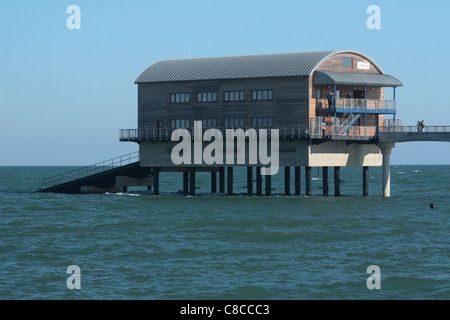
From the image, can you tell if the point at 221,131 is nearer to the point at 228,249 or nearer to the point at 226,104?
the point at 226,104

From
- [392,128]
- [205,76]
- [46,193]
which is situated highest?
[205,76]

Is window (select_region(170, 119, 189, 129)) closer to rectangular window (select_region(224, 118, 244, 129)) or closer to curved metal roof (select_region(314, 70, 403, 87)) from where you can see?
rectangular window (select_region(224, 118, 244, 129))

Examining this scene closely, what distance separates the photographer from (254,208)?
65000mm

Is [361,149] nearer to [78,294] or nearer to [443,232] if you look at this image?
[443,232]

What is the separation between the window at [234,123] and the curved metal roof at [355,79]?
704 cm

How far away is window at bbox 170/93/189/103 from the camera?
7469 cm

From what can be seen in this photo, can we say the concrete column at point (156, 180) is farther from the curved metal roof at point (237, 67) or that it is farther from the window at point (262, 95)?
the window at point (262, 95)

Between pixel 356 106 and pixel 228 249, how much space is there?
98.4 ft

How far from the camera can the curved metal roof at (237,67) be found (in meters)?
69.9

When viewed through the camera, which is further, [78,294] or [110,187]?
[110,187]
